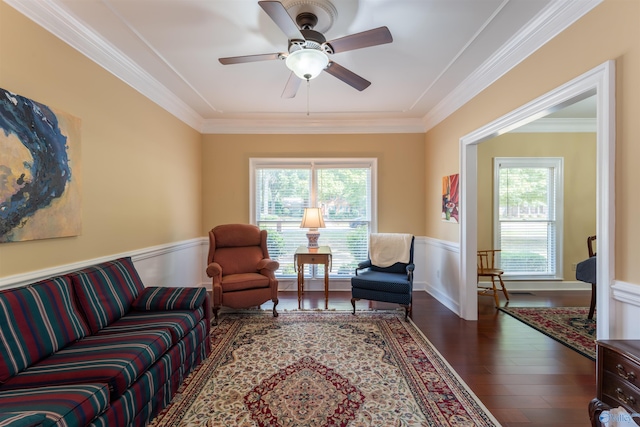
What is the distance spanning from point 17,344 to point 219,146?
3734mm

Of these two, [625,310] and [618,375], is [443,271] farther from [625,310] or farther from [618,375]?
[618,375]

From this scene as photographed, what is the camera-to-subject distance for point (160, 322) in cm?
219

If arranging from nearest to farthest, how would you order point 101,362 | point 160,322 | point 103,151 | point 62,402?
point 62,402, point 101,362, point 160,322, point 103,151

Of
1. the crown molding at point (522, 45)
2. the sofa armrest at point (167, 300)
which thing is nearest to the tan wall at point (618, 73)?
the crown molding at point (522, 45)

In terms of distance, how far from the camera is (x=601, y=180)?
1834 millimetres

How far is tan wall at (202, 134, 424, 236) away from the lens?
15.8ft

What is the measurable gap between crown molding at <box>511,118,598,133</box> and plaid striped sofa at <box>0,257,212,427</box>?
5.39 m

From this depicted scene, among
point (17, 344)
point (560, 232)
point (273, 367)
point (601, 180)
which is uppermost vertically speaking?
point (601, 180)

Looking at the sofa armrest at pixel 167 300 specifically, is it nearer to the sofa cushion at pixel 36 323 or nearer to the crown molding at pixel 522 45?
the sofa cushion at pixel 36 323

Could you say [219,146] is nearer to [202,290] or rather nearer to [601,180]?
[202,290]

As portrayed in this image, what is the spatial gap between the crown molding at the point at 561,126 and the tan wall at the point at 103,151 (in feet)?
17.3

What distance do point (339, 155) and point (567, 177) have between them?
12.0 ft

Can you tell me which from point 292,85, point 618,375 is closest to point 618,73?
point 618,375

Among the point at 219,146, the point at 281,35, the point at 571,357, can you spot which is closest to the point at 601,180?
the point at 571,357
